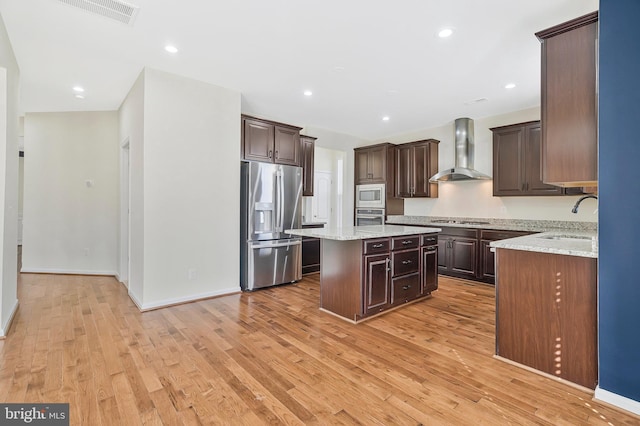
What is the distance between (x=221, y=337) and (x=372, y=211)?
14.7ft

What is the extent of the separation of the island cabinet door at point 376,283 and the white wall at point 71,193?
449 cm

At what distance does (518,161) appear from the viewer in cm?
481

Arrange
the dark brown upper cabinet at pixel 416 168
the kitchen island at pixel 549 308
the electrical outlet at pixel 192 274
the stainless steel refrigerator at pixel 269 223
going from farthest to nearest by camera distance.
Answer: the dark brown upper cabinet at pixel 416 168, the stainless steel refrigerator at pixel 269 223, the electrical outlet at pixel 192 274, the kitchen island at pixel 549 308

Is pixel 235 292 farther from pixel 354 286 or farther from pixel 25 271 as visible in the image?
pixel 25 271

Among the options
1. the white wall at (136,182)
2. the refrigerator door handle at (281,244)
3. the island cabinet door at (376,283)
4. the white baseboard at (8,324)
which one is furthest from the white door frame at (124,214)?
the island cabinet door at (376,283)

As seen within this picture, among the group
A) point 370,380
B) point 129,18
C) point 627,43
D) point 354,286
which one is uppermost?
point 129,18

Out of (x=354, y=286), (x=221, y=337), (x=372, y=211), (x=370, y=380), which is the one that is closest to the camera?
(x=370, y=380)

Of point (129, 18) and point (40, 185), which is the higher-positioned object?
point (129, 18)

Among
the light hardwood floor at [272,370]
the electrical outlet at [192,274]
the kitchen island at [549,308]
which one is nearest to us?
the light hardwood floor at [272,370]

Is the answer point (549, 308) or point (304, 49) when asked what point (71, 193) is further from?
point (549, 308)

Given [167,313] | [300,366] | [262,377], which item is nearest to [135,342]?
[167,313]

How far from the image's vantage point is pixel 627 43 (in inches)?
72.4

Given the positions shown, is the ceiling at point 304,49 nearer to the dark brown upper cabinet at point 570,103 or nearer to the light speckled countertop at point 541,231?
the dark brown upper cabinet at point 570,103

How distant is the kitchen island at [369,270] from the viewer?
125 inches
